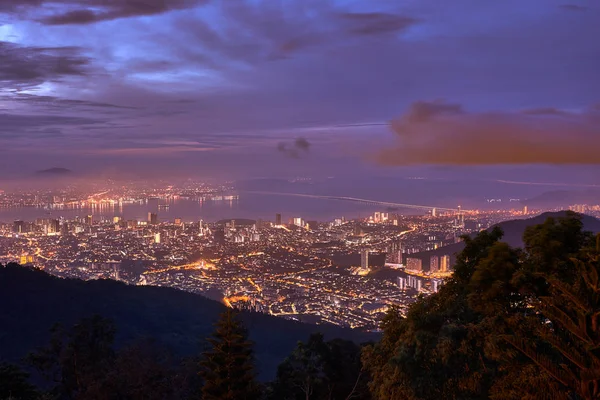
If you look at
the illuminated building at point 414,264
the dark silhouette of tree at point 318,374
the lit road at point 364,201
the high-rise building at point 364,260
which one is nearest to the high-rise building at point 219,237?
the high-rise building at point 364,260

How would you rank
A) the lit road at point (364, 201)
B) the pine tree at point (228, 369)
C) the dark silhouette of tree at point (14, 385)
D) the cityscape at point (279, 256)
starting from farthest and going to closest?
the lit road at point (364, 201) → the cityscape at point (279, 256) → the dark silhouette of tree at point (14, 385) → the pine tree at point (228, 369)

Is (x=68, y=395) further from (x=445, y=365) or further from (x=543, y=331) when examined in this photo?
(x=543, y=331)

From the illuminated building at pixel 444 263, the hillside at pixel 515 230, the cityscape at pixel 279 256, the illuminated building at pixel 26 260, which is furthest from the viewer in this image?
the illuminated building at pixel 26 260

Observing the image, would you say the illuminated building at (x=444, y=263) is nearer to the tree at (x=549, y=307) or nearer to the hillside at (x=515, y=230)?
the hillside at (x=515, y=230)

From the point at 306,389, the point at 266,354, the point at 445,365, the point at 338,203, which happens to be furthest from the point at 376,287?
the point at 338,203

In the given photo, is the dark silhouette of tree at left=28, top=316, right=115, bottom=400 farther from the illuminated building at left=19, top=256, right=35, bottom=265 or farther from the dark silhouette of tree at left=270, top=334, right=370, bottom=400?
the illuminated building at left=19, top=256, right=35, bottom=265

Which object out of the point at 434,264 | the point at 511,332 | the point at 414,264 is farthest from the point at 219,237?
the point at 511,332

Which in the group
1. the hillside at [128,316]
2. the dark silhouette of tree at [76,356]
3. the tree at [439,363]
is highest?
the tree at [439,363]

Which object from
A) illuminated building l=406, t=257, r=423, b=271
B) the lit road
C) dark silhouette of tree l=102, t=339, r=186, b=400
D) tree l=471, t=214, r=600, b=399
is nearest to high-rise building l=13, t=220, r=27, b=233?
illuminated building l=406, t=257, r=423, b=271
